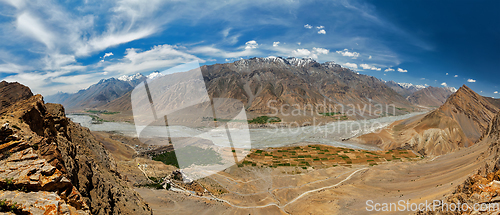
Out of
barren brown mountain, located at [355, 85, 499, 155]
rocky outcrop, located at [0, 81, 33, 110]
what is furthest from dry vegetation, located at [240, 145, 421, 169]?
rocky outcrop, located at [0, 81, 33, 110]

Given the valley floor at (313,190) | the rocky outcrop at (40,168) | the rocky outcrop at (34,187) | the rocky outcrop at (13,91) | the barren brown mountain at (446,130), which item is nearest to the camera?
the rocky outcrop at (34,187)

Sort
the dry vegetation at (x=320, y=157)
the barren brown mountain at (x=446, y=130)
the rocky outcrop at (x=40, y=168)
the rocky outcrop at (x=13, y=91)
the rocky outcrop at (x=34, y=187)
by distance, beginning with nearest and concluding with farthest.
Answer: the rocky outcrop at (x=34, y=187)
the rocky outcrop at (x=40, y=168)
the rocky outcrop at (x=13, y=91)
the dry vegetation at (x=320, y=157)
the barren brown mountain at (x=446, y=130)

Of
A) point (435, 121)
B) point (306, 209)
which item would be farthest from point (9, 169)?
point (435, 121)

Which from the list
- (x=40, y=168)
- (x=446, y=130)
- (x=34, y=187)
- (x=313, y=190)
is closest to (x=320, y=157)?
(x=313, y=190)

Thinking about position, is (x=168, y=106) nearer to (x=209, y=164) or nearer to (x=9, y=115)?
(x=209, y=164)

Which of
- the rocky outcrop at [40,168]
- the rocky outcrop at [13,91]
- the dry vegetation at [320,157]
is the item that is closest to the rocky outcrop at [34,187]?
the rocky outcrop at [40,168]

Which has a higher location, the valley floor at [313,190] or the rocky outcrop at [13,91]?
the rocky outcrop at [13,91]

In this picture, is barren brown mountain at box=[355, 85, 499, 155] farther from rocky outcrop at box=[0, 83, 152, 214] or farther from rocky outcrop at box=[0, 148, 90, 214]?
rocky outcrop at box=[0, 148, 90, 214]

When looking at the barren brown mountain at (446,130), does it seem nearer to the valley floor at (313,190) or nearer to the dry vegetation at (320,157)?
the dry vegetation at (320,157)
